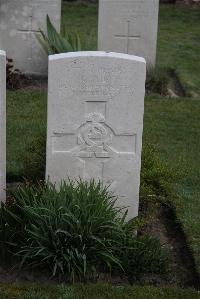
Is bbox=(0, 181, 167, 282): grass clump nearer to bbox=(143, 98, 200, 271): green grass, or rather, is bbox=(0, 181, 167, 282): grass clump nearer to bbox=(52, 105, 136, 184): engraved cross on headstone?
bbox=(52, 105, 136, 184): engraved cross on headstone

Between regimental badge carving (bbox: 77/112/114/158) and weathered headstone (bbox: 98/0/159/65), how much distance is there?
217 inches

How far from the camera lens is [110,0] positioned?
1047 cm

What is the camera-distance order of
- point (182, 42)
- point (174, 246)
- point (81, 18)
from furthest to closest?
point (81, 18) → point (182, 42) → point (174, 246)

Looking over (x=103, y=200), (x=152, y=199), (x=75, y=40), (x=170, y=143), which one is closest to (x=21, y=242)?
(x=103, y=200)

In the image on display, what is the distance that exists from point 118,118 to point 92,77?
38 centimetres

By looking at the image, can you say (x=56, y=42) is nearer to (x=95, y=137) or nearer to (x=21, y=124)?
(x=21, y=124)

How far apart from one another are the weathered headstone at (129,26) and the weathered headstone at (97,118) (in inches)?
216

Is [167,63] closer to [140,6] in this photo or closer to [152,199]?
[140,6]

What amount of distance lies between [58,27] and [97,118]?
539 cm

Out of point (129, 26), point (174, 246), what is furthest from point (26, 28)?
point (174, 246)

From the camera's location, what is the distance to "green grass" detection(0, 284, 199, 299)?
4594 millimetres

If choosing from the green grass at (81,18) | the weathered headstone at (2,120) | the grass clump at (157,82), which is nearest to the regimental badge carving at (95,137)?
Answer: the weathered headstone at (2,120)

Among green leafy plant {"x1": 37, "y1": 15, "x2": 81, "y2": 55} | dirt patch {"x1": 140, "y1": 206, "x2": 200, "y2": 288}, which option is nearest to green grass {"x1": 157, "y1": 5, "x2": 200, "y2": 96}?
green leafy plant {"x1": 37, "y1": 15, "x2": 81, "y2": 55}

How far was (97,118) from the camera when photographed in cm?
532
